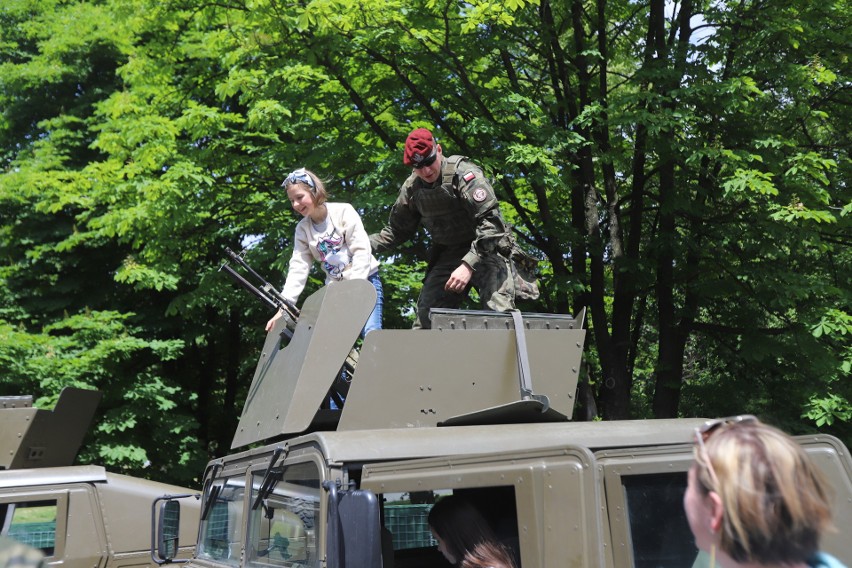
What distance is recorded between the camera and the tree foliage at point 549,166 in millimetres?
10719

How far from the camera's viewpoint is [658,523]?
322 centimetres

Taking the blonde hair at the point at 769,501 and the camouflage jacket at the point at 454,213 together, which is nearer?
the blonde hair at the point at 769,501

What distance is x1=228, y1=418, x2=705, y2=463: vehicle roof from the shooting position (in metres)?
3.48

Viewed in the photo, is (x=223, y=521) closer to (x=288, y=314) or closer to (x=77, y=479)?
(x=288, y=314)

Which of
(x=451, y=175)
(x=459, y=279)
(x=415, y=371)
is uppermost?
(x=451, y=175)

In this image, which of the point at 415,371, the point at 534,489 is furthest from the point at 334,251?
the point at 534,489

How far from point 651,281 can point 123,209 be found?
22.0 feet

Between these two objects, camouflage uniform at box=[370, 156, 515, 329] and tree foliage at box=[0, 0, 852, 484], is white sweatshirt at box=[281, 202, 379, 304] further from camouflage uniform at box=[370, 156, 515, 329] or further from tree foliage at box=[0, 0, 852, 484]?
tree foliage at box=[0, 0, 852, 484]

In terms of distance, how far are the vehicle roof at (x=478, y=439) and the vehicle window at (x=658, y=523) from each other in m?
0.19

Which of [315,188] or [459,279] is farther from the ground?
[315,188]

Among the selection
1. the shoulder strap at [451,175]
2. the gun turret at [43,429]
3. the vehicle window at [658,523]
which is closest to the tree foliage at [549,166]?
Answer: the gun turret at [43,429]

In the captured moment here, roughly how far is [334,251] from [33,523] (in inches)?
150

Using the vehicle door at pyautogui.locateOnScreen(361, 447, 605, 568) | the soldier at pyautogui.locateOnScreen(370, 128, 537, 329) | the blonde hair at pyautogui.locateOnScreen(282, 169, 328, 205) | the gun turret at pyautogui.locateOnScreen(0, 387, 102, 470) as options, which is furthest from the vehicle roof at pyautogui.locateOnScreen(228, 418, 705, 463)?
the gun turret at pyautogui.locateOnScreen(0, 387, 102, 470)

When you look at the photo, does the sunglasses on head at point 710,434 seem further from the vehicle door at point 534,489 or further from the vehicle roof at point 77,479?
the vehicle roof at point 77,479
